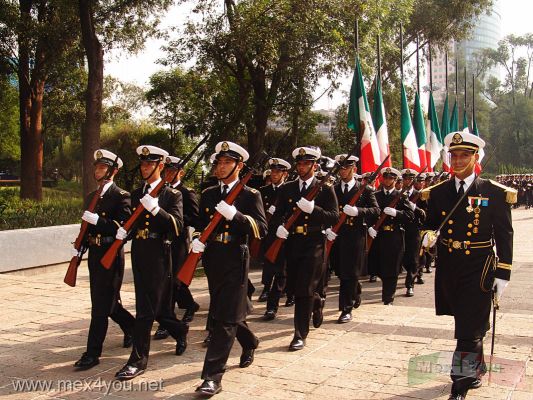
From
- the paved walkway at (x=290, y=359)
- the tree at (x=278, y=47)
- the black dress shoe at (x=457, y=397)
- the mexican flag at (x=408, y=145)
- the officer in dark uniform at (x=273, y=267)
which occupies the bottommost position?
the paved walkway at (x=290, y=359)

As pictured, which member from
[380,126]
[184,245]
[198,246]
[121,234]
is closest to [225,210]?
[198,246]

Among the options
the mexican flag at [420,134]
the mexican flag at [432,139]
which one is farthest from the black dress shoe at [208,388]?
the mexican flag at [432,139]

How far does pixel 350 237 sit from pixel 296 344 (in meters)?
2.11

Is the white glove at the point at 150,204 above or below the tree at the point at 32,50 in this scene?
below

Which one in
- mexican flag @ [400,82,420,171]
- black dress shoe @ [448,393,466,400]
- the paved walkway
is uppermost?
mexican flag @ [400,82,420,171]

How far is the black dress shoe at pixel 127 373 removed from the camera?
5.09m

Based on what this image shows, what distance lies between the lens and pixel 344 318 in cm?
723

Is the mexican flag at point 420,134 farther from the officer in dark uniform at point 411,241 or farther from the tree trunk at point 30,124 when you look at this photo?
the tree trunk at point 30,124

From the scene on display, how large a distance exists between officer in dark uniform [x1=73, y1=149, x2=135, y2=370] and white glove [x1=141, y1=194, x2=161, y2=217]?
2.33ft

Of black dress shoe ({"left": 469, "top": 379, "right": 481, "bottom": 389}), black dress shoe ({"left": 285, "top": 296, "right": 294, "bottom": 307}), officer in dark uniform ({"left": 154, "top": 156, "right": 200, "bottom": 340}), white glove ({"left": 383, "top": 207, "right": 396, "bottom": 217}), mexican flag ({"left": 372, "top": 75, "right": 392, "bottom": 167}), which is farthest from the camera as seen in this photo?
mexican flag ({"left": 372, "top": 75, "right": 392, "bottom": 167})

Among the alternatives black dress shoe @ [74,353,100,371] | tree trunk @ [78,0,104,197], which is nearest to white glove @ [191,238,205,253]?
black dress shoe @ [74,353,100,371]

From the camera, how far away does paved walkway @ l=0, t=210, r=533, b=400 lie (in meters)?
4.82

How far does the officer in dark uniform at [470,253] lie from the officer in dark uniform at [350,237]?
7.69 feet

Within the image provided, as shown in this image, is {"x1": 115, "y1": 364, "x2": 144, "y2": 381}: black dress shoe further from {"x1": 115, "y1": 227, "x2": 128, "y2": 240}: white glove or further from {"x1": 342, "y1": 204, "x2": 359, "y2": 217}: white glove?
{"x1": 342, "y1": 204, "x2": 359, "y2": 217}: white glove
